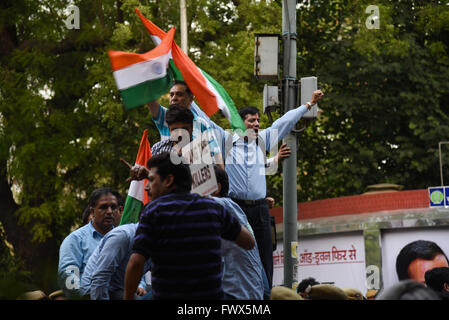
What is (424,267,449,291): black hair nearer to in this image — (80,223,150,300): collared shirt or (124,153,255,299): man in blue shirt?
(80,223,150,300): collared shirt

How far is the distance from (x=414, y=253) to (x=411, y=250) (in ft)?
0.33

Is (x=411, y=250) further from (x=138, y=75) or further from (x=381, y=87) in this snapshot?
(x=138, y=75)

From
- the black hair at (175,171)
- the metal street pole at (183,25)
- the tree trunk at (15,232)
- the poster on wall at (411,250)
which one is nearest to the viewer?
the black hair at (175,171)

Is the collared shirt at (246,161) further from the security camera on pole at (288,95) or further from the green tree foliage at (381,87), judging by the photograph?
the green tree foliage at (381,87)

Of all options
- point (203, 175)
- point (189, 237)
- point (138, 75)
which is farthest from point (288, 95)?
point (189, 237)

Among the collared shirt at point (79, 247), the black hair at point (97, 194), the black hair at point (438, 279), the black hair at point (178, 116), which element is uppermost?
the black hair at point (178, 116)

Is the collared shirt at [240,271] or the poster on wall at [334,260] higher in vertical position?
the poster on wall at [334,260]

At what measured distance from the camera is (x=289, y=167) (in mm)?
9469

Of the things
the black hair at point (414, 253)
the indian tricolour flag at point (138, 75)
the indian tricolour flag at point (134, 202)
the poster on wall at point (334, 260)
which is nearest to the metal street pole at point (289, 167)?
the poster on wall at point (334, 260)

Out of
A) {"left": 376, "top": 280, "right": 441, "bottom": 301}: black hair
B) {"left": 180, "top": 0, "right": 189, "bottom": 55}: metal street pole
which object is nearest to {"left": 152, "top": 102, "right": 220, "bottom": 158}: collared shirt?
{"left": 376, "top": 280, "right": 441, "bottom": 301}: black hair

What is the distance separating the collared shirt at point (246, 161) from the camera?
5719 mm

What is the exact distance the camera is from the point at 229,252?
4188 millimetres

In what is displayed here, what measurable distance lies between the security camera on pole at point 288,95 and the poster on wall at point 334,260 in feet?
12.2
